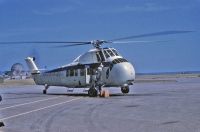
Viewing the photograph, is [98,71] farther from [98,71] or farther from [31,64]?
[31,64]

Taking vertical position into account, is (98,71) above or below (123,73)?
above

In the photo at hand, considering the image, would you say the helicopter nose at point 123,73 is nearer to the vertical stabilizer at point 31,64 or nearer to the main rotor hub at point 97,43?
the main rotor hub at point 97,43

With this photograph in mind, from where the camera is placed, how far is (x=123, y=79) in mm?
34219

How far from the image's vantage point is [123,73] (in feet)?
112

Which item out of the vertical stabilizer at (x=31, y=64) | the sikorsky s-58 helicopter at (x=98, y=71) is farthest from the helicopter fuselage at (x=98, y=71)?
the vertical stabilizer at (x=31, y=64)

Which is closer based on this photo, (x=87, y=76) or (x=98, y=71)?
(x=98, y=71)

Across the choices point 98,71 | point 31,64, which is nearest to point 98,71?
point 98,71

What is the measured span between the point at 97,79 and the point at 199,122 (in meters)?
21.4

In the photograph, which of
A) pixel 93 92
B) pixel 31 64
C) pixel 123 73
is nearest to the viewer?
pixel 123 73

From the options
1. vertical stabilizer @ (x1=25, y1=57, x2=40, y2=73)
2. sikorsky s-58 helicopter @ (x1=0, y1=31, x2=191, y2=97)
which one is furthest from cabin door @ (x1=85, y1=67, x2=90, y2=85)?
vertical stabilizer @ (x1=25, y1=57, x2=40, y2=73)

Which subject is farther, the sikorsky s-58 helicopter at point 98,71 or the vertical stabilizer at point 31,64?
the vertical stabilizer at point 31,64

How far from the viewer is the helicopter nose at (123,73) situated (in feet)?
112

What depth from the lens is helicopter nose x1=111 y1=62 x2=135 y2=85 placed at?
34.1 metres

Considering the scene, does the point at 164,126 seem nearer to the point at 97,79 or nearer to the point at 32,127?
the point at 32,127
